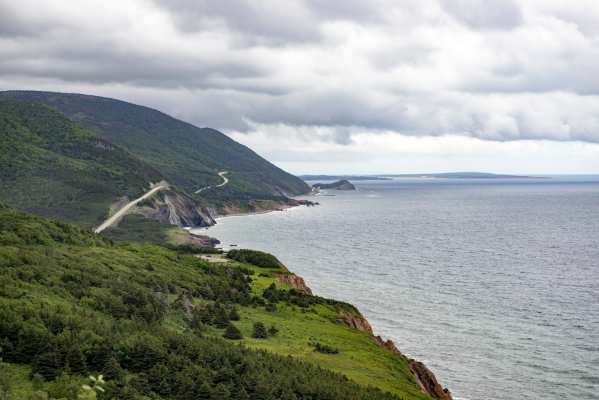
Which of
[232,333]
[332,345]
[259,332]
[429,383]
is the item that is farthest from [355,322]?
[232,333]

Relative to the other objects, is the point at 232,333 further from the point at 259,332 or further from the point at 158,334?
the point at 158,334

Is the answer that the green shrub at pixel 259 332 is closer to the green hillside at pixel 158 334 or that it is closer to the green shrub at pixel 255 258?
the green hillside at pixel 158 334

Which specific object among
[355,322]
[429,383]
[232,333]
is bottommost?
[429,383]

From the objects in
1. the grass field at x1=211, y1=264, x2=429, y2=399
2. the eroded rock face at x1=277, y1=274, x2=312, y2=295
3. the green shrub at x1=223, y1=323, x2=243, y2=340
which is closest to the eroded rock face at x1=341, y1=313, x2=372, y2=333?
the grass field at x1=211, y1=264, x2=429, y2=399

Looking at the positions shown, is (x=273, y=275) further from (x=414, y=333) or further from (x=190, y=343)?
(x=190, y=343)

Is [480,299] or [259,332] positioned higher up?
[259,332]

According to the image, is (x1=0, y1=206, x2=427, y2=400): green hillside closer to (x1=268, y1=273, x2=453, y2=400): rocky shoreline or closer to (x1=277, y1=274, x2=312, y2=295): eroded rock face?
(x1=268, y1=273, x2=453, y2=400): rocky shoreline
